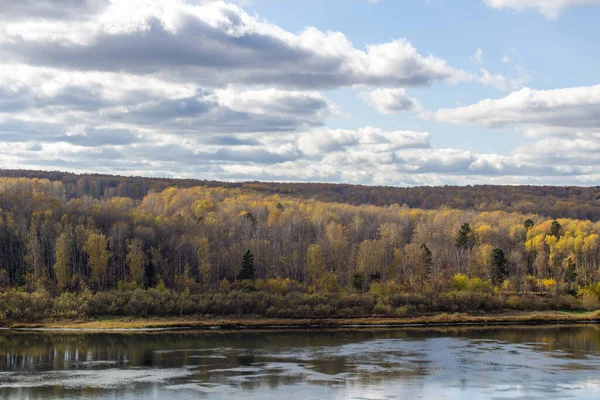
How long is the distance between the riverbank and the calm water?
3.23m

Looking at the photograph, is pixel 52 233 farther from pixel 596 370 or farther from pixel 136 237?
pixel 596 370

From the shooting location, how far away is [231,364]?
47.9 m

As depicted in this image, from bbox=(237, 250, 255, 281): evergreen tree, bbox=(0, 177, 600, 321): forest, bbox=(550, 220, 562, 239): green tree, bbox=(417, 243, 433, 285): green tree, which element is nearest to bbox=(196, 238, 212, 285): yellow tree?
bbox=(0, 177, 600, 321): forest

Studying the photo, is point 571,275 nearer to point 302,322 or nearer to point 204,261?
point 302,322

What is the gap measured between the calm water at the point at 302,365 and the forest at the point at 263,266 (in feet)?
28.4

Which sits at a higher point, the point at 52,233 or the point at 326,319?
the point at 52,233

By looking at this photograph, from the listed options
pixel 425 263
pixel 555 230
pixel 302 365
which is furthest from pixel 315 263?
pixel 302 365

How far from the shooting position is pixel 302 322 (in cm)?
7175

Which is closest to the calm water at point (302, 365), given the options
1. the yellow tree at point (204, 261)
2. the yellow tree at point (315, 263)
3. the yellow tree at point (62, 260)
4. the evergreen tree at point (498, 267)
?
the yellow tree at point (62, 260)

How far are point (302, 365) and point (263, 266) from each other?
1814 inches

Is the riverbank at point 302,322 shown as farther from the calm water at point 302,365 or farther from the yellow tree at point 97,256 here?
the yellow tree at point 97,256

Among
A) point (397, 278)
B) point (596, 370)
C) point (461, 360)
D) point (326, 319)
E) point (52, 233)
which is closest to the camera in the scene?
point (596, 370)

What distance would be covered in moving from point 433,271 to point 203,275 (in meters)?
29.2

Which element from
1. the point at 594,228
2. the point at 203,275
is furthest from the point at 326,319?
the point at 594,228
